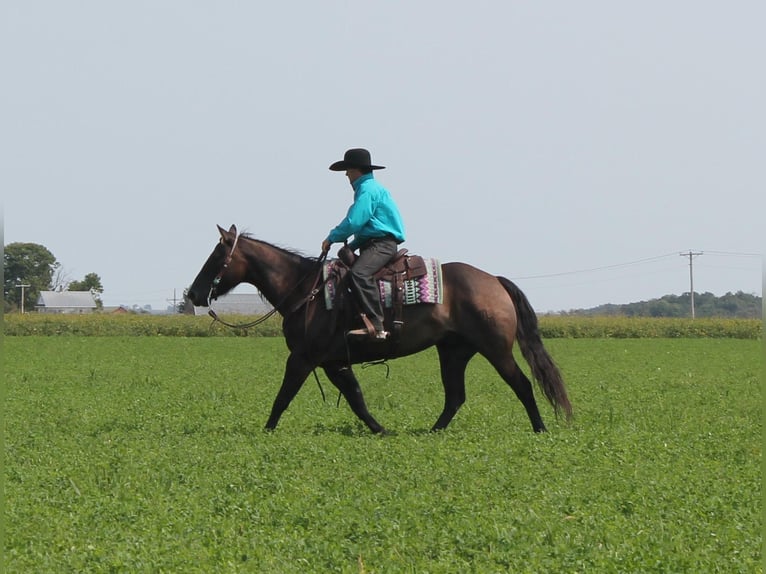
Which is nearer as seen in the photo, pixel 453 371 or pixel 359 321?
pixel 359 321

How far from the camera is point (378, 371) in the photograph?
26000mm

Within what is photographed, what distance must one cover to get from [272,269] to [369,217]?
1.54m

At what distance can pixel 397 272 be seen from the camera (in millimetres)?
12117

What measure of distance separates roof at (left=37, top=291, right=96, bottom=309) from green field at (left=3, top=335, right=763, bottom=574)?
114851 millimetres

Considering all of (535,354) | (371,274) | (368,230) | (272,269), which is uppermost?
(368,230)

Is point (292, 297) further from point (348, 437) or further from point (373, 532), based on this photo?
point (373, 532)

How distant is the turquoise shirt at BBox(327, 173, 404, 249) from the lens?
38.5 ft

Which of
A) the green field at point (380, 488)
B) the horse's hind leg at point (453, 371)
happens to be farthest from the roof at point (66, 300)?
the horse's hind leg at point (453, 371)

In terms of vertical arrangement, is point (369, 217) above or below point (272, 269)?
above

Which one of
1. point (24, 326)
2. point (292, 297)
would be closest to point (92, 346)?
point (24, 326)

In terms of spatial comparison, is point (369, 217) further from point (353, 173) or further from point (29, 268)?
point (29, 268)

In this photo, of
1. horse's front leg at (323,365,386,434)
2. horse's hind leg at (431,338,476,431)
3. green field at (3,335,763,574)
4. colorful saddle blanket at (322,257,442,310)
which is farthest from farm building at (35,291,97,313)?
colorful saddle blanket at (322,257,442,310)

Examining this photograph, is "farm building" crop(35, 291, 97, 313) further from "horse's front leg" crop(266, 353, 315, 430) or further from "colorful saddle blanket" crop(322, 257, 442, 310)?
"colorful saddle blanket" crop(322, 257, 442, 310)

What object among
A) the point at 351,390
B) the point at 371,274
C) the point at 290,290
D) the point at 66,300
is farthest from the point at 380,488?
the point at 66,300
